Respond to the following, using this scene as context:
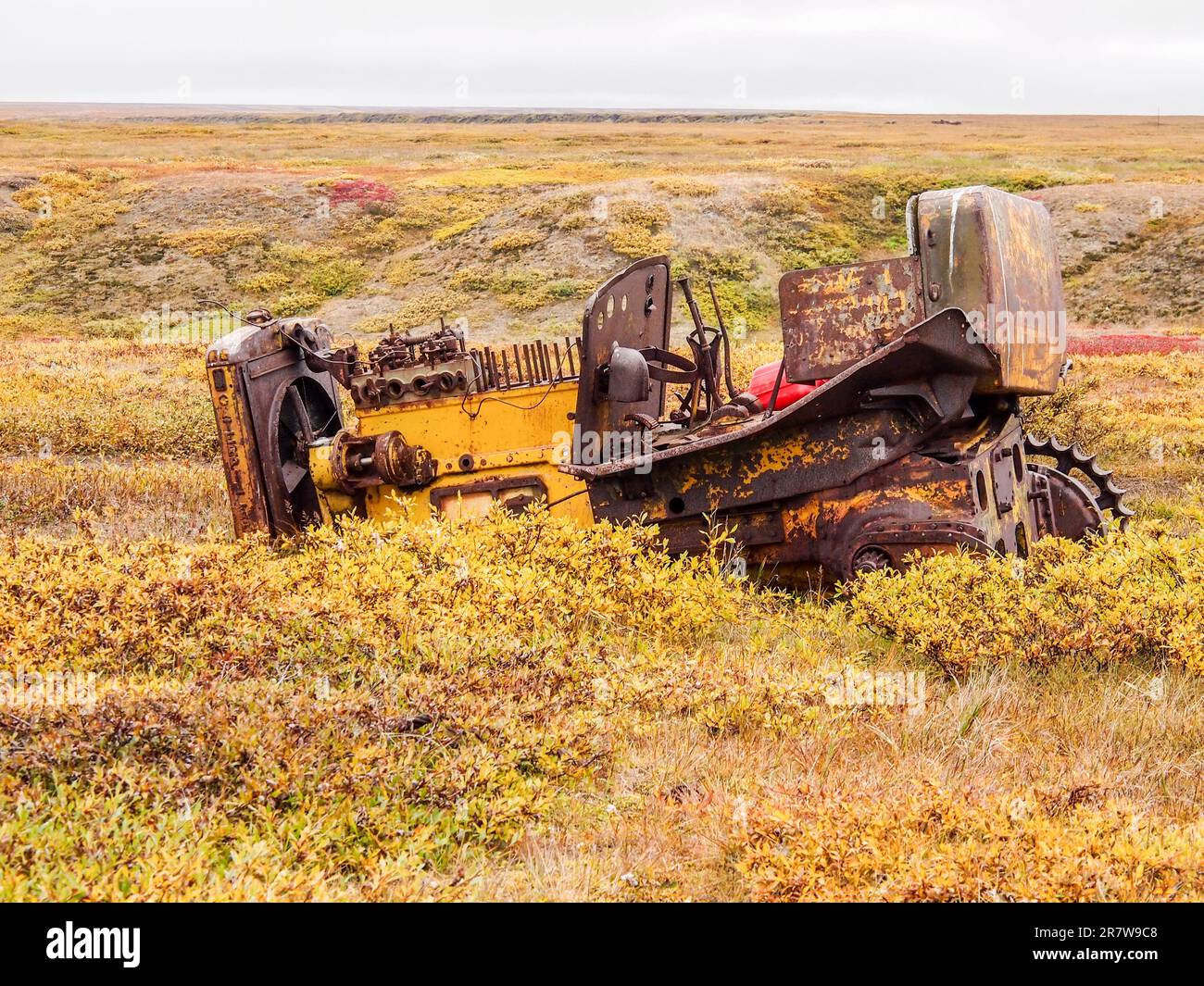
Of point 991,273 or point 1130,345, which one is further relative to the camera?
point 1130,345

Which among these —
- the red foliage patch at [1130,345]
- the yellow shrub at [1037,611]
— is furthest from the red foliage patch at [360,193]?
the yellow shrub at [1037,611]

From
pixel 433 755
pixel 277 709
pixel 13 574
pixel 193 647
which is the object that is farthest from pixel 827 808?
pixel 13 574

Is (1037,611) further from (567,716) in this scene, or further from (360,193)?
(360,193)

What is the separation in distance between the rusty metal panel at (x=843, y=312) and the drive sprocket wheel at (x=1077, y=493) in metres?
1.72

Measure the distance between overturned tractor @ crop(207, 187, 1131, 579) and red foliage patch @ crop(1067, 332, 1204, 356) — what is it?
50.8 feet

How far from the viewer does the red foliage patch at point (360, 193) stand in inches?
1549

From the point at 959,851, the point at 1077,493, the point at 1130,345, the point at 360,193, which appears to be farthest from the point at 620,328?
the point at 360,193

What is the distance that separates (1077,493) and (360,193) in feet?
119

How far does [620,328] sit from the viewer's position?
728 cm

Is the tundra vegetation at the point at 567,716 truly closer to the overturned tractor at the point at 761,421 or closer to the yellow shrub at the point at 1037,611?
the yellow shrub at the point at 1037,611

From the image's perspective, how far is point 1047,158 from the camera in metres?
54.3

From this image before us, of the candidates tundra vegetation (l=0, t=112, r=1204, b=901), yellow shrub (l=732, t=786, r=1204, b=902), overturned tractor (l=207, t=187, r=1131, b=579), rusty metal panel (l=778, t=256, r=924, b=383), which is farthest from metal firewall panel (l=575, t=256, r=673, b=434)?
yellow shrub (l=732, t=786, r=1204, b=902)

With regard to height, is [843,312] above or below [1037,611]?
above

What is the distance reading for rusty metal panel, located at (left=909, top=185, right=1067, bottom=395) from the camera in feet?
18.9
